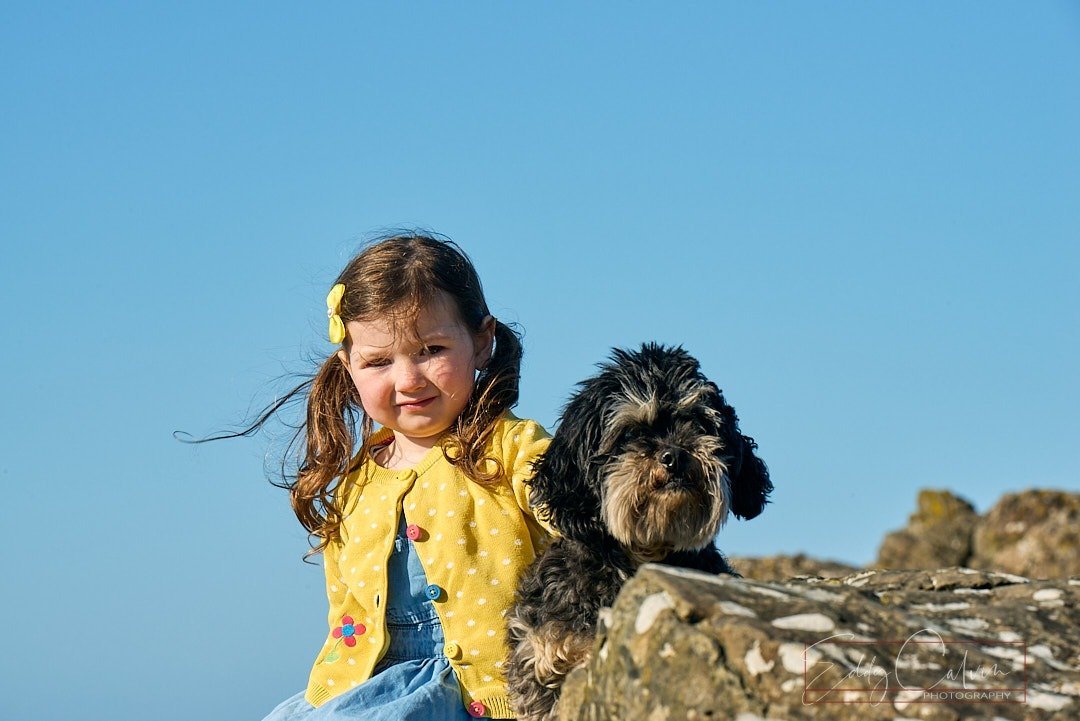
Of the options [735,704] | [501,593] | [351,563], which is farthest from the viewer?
[351,563]

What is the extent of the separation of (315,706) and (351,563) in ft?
2.77

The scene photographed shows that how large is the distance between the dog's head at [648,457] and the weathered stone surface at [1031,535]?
1528 cm

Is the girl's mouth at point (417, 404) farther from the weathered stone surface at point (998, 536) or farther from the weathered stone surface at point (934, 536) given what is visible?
the weathered stone surface at point (934, 536)

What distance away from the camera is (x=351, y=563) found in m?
7.42

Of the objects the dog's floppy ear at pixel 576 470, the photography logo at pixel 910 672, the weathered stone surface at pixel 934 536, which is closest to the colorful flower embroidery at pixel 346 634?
the dog's floppy ear at pixel 576 470

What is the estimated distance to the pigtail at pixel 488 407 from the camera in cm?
720

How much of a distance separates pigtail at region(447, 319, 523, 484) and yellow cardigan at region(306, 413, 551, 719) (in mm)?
60

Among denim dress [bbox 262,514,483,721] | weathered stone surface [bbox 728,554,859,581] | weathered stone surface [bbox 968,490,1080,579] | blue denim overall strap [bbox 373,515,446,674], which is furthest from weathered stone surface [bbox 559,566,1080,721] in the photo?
weathered stone surface [bbox 968,490,1080,579]

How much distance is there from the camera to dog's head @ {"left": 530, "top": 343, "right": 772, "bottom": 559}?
5.61 meters

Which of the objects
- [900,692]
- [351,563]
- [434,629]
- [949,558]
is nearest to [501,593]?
[434,629]

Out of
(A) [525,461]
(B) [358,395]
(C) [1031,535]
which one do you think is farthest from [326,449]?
(C) [1031,535]

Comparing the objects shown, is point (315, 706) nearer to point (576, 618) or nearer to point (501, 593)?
point (501, 593)

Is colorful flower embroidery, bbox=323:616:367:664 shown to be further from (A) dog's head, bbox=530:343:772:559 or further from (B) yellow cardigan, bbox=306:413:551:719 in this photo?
(A) dog's head, bbox=530:343:772:559

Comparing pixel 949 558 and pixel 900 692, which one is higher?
pixel 949 558
